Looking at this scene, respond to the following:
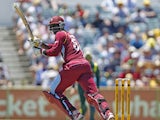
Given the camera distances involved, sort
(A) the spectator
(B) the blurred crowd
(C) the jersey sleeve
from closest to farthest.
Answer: (C) the jersey sleeve < (B) the blurred crowd < (A) the spectator

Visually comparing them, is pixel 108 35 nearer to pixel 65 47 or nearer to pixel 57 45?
pixel 65 47

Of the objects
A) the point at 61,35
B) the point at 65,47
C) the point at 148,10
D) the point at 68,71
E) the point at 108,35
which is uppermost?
the point at 61,35

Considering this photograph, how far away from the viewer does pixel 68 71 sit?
1065 centimetres

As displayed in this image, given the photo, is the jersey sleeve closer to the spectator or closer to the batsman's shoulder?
the batsman's shoulder

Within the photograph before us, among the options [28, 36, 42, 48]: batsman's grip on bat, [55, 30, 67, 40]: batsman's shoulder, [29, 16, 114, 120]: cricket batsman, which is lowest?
[29, 16, 114, 120]: cricket batsman

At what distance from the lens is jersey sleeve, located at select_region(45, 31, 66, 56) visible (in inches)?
415

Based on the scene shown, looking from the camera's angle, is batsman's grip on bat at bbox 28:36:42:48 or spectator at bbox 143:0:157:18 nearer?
batsman's grip on bat at bbox 28:36:42:48

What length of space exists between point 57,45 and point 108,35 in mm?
8445

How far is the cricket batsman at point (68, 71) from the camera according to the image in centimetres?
1059

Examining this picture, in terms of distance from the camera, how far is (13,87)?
655 inches

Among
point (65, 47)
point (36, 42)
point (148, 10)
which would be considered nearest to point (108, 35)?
point (148, 10)

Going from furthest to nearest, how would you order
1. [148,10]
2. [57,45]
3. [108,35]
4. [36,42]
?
[148,10]
[108,35]
[36,42]
[57,45]

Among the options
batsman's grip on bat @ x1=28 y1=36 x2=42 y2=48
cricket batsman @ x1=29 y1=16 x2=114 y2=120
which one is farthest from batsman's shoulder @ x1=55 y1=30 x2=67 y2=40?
batsman's grip on bat @ x1=28 y1=36 x2=42 y2=48

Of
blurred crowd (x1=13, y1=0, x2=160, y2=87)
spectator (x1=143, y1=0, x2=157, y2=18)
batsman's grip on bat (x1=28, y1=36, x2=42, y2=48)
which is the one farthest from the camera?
spectator (x1=143, y1=0, x2=157, y2=18)
